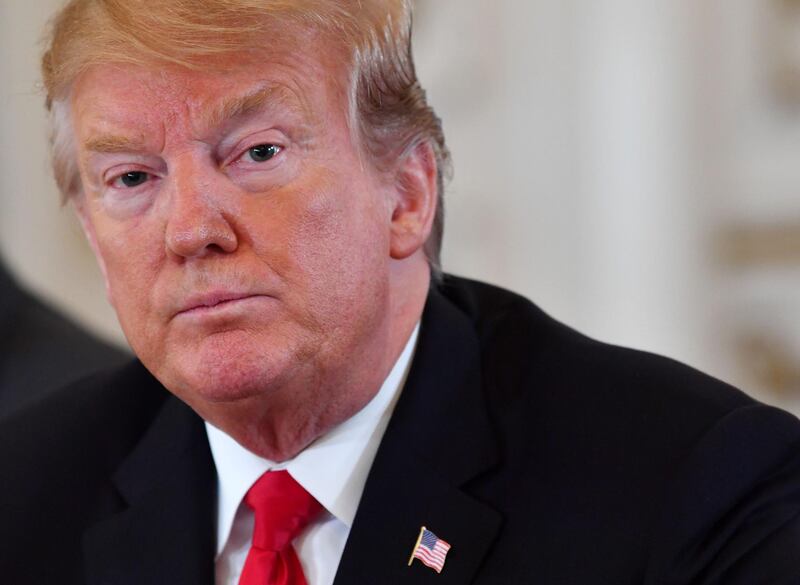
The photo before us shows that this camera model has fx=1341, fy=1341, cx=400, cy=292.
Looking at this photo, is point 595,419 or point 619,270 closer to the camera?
point 595,419

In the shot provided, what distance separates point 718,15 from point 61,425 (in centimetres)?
188

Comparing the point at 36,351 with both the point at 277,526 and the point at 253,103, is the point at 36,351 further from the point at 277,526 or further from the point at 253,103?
the point at 253,103

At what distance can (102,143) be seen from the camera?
1.69m

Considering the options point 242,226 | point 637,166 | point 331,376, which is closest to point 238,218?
point 242,226

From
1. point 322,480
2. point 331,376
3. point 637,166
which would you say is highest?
point 637,166

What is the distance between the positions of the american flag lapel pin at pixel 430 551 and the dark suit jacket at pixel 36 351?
1150 millimetres

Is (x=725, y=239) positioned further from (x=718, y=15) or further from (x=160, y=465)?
(x=160, y=465)

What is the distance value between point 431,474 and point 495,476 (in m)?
0.08

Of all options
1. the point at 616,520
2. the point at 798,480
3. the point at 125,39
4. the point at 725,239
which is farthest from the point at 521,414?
the point at 725,239

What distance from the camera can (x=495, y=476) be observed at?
5.76 ft

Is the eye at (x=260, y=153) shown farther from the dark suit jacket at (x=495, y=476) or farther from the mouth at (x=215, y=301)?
the dark suit jacket at (x=495, y=476)

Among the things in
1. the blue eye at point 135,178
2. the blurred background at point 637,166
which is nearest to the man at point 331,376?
the blue eye at point 135,178

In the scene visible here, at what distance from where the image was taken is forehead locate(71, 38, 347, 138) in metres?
1.62

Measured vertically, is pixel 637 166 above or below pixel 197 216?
above
